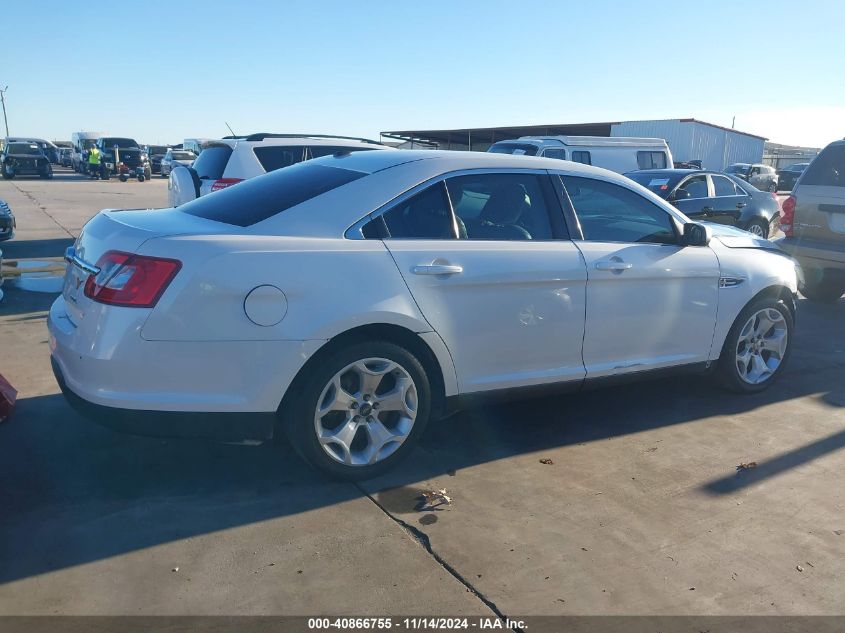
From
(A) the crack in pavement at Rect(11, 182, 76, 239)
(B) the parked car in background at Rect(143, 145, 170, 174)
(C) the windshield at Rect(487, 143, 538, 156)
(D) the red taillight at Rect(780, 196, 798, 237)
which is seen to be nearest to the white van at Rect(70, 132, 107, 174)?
(B) the parked car in background at Rect(143, 145, 170, 174)

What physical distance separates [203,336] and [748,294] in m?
3.71

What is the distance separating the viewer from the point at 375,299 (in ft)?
11.8

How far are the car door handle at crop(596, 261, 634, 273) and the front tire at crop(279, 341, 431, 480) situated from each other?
129 centimetres

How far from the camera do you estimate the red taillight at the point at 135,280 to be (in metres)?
3.25

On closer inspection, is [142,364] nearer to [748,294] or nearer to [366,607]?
[366,607]

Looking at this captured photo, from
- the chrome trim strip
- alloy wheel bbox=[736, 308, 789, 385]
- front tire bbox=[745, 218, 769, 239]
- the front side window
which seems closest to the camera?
the chrome trim strip

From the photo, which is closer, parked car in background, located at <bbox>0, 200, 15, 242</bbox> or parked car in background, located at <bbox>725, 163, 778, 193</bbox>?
parked car in background, located at <bbox>0, 200, 15, 242</bbox>

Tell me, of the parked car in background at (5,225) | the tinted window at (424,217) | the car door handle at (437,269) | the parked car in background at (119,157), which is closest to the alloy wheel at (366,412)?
the car door handle at (437,269)

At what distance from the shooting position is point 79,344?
133 inches

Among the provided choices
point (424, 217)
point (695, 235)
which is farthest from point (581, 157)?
point (424, 217)

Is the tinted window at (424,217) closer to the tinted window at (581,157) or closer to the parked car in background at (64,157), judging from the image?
the tinted window at (581,157)

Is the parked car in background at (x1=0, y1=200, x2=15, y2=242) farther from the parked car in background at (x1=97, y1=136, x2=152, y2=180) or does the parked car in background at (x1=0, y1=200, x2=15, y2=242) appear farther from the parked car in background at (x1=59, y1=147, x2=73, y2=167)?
the parked car in background at (x1=59, y1=147, x2=73, y2=167)

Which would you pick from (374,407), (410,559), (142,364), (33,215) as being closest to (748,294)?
(374,407)

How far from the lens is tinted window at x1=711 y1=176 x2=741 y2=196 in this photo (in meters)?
12.8
